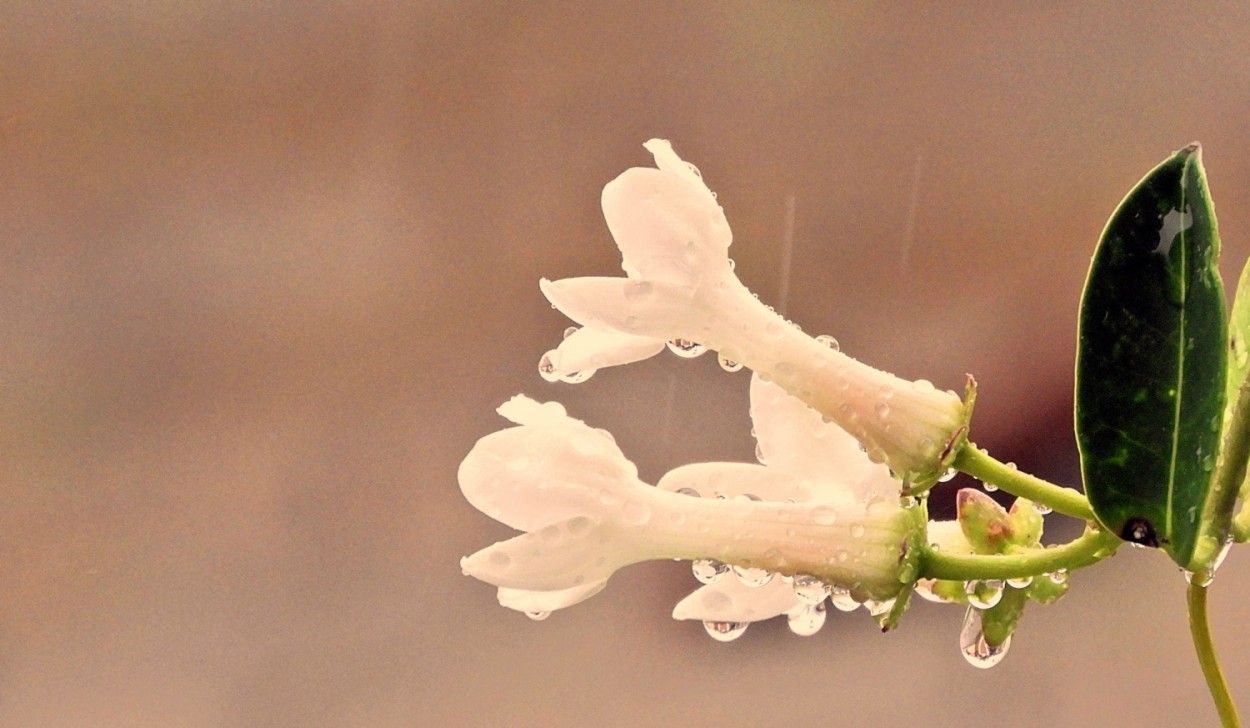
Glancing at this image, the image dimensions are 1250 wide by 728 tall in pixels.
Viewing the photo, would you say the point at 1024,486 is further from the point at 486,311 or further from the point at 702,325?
the point at 486,311

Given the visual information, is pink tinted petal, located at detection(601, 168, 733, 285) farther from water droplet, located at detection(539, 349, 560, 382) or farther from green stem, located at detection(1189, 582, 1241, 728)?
green stem, located at detection(1189, 582, 1241, 728)

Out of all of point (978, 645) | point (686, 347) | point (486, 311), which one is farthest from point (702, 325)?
point (486, 311)

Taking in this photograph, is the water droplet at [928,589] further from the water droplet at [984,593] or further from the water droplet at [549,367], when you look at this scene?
the water droplet at [549,367]

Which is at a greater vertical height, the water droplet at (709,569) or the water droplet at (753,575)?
the water droplet at (753,575)

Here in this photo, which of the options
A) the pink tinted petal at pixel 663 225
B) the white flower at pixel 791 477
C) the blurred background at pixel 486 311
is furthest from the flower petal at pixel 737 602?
the blurred background at pixel 486 311

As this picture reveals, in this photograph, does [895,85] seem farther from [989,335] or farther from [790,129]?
[989,335]

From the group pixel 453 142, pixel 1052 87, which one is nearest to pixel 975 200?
pixel 1052 87

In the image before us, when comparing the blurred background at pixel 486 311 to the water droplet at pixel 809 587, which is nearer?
the water droplet at pixel 809 587
